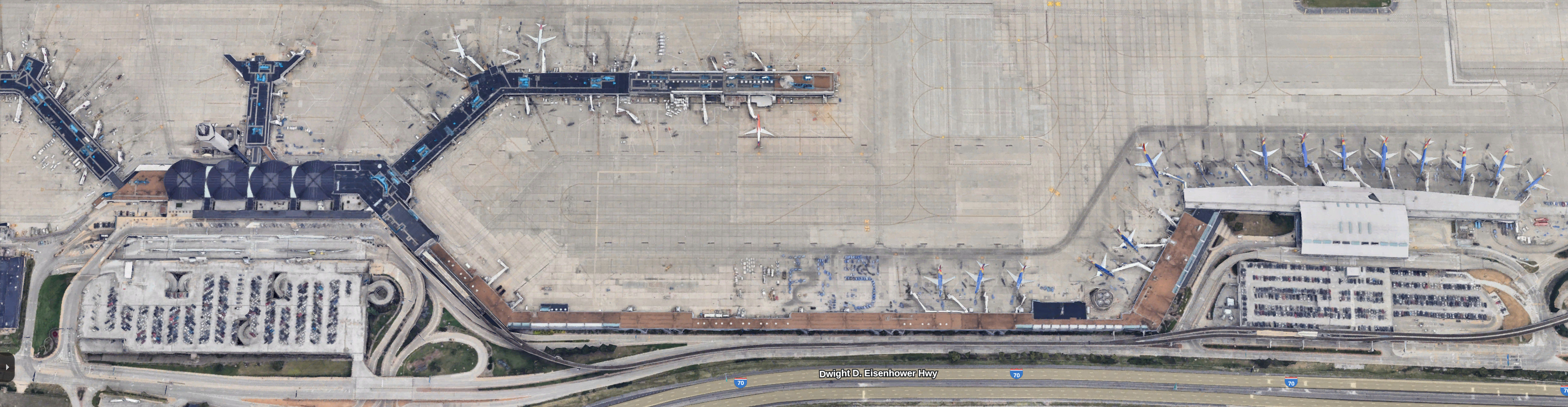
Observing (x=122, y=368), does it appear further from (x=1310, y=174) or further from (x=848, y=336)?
(x=1310, y=174)

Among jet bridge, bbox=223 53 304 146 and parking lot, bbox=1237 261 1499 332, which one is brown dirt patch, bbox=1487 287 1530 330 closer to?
parking lot, bbox=1237 261 1499 332

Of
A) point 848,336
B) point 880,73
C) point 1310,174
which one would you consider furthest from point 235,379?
point 1310,174

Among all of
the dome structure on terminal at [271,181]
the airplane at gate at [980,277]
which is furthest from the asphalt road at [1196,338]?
the dome structure on terminal at [271,181]

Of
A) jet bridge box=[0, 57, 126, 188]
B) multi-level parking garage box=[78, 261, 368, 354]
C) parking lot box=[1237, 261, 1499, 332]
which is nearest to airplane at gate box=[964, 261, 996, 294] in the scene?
parking lot box=[1237, 261, 1499, 332]

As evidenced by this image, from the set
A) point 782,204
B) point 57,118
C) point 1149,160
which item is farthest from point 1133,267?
point 57,118

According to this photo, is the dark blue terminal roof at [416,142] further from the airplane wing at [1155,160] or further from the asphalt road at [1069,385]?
the airplane wing at [1155,160]

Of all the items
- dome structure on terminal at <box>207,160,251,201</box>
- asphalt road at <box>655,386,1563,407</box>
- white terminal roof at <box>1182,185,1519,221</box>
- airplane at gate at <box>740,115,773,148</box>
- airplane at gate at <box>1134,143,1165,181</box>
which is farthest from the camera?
airplane at gate at <box>740,115,773,148</box>
